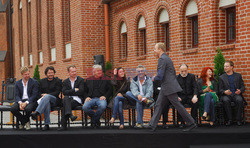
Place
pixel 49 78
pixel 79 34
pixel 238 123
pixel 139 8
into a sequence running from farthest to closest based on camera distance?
pixel 79 34, pixel 139 8, pixel 49 78, pixel 238 123

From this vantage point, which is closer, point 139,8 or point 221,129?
point 221,129

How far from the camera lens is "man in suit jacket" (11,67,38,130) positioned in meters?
10.7

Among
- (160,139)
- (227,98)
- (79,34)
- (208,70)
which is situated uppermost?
(79,34)

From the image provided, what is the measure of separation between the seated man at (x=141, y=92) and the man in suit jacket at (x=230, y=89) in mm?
1702

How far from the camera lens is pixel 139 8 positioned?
16328 millimetres

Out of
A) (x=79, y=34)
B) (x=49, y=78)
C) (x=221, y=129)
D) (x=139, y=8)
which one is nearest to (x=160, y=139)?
(x=221, y=129)

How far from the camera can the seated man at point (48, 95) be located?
34.6ft

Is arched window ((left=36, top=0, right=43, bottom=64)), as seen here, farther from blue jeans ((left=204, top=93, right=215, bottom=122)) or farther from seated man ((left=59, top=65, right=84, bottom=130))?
blue jeans ((left=204, top=93, right=215, bottom=122))

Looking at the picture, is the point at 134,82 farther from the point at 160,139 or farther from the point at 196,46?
the point at 196,46

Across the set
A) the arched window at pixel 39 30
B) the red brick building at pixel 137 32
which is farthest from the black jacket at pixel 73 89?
the arched window at pixel 39 30

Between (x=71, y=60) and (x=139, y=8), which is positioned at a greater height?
(x=139, y=8)

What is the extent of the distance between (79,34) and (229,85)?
9586mm

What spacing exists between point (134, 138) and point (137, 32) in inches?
313

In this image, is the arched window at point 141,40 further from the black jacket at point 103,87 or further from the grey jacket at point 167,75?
the grey jacket at point 167,75
